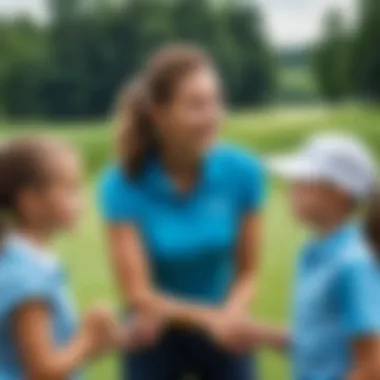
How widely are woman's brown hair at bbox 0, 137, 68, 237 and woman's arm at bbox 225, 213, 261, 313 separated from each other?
1.12 feet

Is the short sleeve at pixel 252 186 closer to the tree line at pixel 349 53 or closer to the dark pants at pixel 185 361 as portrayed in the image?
the dark pants at pixel 185 361

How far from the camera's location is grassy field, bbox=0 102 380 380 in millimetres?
1890

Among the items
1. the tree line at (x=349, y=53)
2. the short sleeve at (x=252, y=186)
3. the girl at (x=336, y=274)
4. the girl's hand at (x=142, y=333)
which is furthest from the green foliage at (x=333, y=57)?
the girl's hand at (x=142, y=333)

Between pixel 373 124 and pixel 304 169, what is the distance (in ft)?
1.89

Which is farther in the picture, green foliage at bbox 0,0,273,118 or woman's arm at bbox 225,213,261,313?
green foliage at bbox 0,0,273,118

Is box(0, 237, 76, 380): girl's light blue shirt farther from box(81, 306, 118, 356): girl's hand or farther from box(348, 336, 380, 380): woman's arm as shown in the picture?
box(348, 336, 380, 380): woman's arm

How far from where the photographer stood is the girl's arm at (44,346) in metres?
1.41

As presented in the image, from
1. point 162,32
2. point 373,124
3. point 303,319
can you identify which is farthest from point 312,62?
point 303,319

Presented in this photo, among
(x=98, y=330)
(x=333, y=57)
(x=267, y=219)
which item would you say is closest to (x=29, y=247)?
(x=98, y=330)

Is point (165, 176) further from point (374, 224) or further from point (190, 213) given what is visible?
point (374, 224)

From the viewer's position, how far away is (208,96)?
1.61 m

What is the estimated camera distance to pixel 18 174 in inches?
57.5

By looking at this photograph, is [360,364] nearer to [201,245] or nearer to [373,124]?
[201,245]

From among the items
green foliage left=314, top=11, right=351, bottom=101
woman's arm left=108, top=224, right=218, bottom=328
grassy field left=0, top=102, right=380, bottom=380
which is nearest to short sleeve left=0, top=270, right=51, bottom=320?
woman's arm left=108, top=224, right=218, bottom=328
